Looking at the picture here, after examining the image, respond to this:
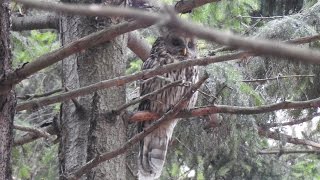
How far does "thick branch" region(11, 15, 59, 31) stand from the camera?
3156 mm

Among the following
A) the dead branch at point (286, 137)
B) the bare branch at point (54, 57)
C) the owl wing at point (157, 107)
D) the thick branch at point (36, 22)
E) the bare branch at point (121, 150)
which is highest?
the bare branch at point (54, 57)

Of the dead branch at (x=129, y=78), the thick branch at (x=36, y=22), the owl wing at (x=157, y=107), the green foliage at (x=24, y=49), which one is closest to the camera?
the dead branch at (x=129, y=78)

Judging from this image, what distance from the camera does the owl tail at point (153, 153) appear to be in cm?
336

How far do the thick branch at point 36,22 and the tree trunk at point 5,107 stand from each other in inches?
48.9

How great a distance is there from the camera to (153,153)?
3.57 m

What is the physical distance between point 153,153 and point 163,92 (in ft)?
1.34

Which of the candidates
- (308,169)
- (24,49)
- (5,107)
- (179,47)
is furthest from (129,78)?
(308,169)

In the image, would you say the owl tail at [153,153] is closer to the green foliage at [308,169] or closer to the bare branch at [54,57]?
the bare branch at [54,57]

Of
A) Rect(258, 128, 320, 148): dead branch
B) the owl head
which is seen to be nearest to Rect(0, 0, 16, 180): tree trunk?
the owl head

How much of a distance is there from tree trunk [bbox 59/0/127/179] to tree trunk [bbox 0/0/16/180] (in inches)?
19.8

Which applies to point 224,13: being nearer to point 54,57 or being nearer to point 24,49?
point 24,49

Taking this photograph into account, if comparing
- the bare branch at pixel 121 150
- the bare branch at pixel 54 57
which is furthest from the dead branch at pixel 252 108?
the bare branch at pixel 54 57

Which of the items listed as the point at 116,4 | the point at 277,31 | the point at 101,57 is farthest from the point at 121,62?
the point at 277,31

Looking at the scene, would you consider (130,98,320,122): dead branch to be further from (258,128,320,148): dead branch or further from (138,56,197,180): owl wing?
(258,128,320,148): dead branch
